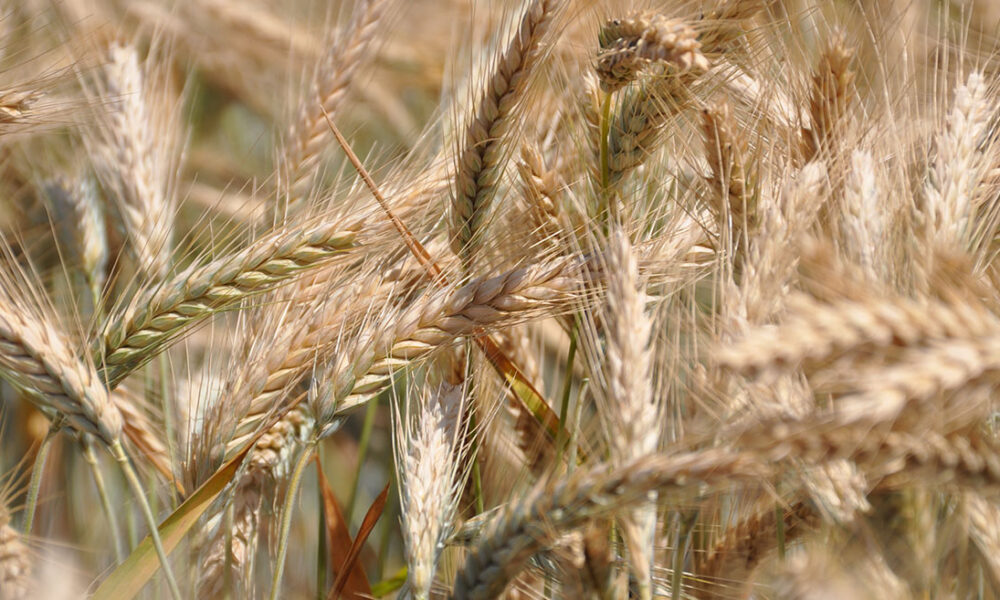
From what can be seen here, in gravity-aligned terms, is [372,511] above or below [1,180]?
below

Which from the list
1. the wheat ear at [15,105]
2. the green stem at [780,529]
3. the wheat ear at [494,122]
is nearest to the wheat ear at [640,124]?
the wheat ear at [494,122]

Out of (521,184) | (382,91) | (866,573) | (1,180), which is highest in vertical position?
(382,91)

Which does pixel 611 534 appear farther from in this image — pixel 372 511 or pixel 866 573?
pixel 372 511

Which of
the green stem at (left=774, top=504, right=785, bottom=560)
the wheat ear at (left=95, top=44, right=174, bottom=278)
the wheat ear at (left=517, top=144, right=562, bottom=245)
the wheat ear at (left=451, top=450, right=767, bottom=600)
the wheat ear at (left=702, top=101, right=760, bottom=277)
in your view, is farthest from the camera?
the wheat ear at (left=95, top=44, right=174, bottom=278)

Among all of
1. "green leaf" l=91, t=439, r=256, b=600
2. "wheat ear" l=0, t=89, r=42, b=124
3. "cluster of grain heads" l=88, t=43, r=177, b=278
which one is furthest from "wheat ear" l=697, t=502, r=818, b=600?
"wheat ear" l=0, t=89, r=42, b=124

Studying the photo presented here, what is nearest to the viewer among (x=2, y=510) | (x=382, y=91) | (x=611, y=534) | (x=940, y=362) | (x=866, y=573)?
(x=940, y=362)

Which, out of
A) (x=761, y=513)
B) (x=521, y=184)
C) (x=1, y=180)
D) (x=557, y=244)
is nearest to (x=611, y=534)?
(x=761, y=513)

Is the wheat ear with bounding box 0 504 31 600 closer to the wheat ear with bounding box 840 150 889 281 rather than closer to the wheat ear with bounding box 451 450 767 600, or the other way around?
the wheat ear with bounding box 451 450 767 600
